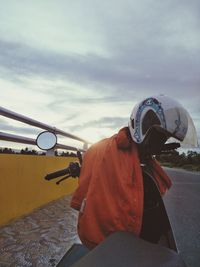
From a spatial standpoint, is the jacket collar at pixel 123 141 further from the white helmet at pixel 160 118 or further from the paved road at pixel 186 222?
the paved road at pixel 186 222

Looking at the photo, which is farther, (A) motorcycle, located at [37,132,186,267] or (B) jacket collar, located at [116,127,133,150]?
(B) jacket collar, located at [116,127,133,150]

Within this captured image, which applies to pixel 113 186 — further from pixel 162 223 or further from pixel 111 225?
pixel 162 223

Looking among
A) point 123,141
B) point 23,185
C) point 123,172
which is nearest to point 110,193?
point 123,172

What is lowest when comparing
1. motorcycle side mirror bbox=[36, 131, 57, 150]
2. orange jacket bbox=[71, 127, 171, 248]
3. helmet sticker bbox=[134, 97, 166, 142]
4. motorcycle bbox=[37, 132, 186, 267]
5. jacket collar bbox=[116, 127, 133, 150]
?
motorcycle bbox=[37, 132, 186, 267]

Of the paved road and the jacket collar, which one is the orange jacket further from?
the paved road

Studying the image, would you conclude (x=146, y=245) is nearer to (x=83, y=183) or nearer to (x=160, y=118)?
(x=83, y=183)

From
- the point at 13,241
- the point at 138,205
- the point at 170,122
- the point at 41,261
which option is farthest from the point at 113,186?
the point at 13,241

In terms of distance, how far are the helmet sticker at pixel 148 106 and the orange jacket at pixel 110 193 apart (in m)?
0.18

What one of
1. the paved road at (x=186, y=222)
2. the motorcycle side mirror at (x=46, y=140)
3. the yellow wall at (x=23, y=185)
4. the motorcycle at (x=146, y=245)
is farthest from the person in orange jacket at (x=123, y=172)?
the yellow wall at (x=23, y=185)

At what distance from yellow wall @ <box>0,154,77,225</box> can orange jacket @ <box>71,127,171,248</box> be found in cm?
343

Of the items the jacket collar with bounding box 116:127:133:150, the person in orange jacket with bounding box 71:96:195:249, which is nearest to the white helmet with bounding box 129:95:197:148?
the person in orange jacket with bounding box 71:96:195:249

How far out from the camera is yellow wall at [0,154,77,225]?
18.0 ft

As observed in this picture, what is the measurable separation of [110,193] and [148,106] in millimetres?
665

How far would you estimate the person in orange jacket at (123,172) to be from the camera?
2.01 m
